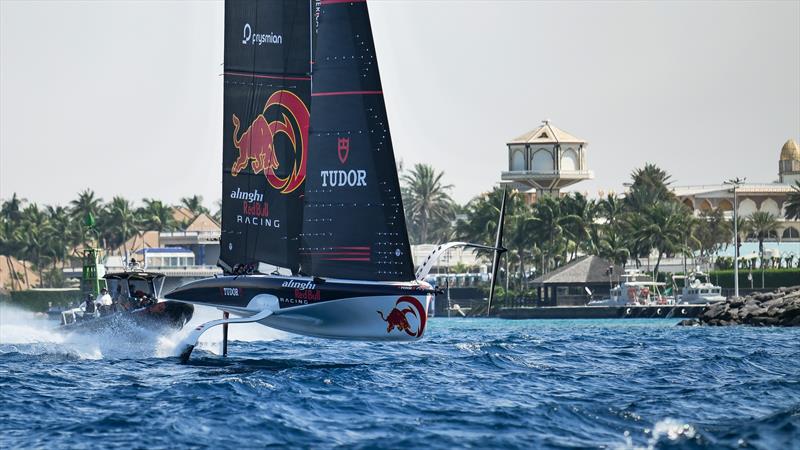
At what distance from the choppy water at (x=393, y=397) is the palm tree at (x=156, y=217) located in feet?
426

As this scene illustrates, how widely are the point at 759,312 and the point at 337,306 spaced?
46.5 m

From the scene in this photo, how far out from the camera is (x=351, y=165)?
3406 centimetres

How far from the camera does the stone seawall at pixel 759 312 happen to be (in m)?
71.6

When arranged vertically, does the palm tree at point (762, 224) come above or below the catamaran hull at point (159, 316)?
above

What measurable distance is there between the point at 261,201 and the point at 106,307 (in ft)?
25.7

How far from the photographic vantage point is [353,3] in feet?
113

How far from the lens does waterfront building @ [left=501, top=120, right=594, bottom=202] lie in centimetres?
14775

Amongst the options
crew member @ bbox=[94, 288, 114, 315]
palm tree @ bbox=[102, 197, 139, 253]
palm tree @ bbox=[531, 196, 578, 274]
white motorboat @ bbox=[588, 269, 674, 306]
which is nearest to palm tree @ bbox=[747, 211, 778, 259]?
palm tree @ bbox=[531, 196, 578, 274]

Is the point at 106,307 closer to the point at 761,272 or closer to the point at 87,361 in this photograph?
the point at 87,361

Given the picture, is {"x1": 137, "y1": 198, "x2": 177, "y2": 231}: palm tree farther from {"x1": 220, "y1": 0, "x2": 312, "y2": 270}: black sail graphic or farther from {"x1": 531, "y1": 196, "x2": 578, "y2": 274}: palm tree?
{"x1": 220, "y1": 0, "x2": 312, "y2": 270}: black sail graphic

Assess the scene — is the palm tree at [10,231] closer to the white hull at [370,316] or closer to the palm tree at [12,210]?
the palm tree at [12,210]

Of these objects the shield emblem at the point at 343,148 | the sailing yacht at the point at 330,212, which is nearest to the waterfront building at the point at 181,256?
the sailing yacht at the point at 330,212

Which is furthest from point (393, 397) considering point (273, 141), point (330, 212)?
point (273, 141)

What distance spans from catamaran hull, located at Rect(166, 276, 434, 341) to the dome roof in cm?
14701
